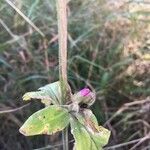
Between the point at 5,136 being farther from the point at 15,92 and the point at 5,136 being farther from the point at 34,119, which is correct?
the point at 34,119

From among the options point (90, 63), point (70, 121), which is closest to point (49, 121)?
point (70, 121)

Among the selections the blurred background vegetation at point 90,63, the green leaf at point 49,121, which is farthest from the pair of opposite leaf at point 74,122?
the blurred background vegetation at point 90,63

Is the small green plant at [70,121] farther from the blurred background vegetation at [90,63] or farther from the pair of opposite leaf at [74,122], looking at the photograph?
the blurred background vegetation at [90,63]

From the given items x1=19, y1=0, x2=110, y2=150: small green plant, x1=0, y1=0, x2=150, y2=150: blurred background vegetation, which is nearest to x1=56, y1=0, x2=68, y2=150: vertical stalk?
x1=19, y1=0, x2=110, y2=150: small green plant

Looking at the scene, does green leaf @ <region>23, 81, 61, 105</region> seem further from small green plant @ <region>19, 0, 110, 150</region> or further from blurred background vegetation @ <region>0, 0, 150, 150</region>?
blurred background vegetation @ <region>0, 0, 150, 150</region>

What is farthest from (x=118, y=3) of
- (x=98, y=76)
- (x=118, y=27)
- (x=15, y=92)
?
(x=15, y=92)

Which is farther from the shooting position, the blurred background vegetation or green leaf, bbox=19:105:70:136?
the blurred background vegetation
